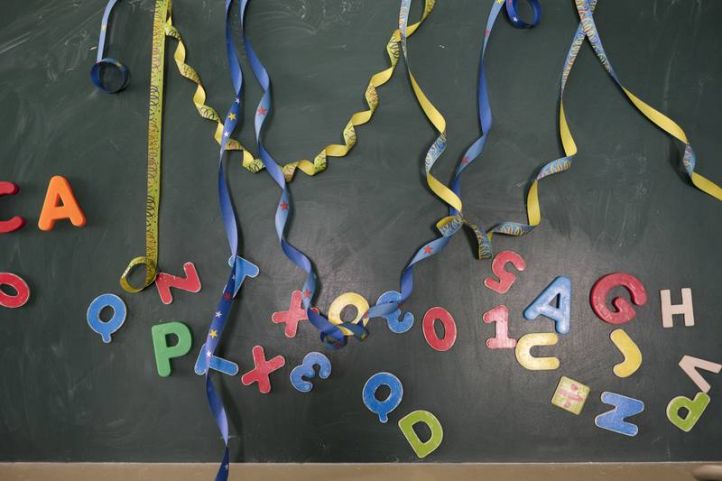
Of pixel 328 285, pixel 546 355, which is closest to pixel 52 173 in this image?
pixel 328 285

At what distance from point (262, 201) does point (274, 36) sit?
18.7 inches

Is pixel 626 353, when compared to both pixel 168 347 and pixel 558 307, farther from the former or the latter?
pixel 168 347

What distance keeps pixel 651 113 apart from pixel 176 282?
1382 mm

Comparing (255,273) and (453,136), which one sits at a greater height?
(453,136)

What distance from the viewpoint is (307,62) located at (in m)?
1.48

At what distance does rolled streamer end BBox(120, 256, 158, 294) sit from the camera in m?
1.42

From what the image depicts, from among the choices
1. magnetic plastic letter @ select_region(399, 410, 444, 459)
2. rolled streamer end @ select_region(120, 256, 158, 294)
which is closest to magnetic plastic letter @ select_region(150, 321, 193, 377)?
rolled streamer end @ select_region(120, 256, 158, 294)

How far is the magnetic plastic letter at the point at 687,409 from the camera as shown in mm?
1385

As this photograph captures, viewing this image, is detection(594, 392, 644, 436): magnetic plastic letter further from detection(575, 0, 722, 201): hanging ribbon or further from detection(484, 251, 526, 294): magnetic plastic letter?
detection(575, 0, 722, 201): hanging ribbon

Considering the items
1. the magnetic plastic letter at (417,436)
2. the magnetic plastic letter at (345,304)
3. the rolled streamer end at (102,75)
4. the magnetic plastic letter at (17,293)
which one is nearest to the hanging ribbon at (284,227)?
the magnetic plastic letter at (345,304)

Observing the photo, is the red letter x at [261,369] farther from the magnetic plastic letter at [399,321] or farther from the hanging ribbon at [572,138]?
the hanging ribbon at [572,138]

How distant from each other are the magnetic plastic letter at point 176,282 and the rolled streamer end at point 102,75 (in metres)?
0.55

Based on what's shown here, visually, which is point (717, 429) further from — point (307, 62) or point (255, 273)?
point (307, 62)

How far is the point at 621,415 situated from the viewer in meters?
1.38
